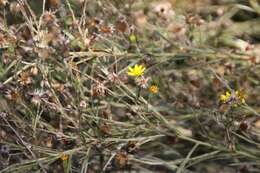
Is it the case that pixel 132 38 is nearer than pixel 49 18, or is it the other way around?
pixel 49 18

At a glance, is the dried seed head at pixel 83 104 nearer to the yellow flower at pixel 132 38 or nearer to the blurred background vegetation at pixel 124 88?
the blurred background vegetation at pixel 124 88

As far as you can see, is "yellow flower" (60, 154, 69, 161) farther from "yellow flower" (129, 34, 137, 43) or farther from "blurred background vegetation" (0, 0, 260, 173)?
"yellow flower" (129, 34, 137, 43)

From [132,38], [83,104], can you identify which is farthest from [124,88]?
[132,38]

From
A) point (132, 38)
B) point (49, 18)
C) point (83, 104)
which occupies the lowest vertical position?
point (83, 104)

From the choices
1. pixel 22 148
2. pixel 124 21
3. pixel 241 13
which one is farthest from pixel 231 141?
pixel 241 13

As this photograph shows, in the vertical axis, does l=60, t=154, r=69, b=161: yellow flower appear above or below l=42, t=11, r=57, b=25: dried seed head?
below

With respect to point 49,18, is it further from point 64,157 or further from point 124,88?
point 64,157

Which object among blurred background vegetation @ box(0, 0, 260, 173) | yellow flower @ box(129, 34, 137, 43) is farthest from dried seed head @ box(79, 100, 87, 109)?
yellow flower @ box(129, 34, 137, 43)

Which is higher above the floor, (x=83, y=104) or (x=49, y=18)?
(x=49, y=18)

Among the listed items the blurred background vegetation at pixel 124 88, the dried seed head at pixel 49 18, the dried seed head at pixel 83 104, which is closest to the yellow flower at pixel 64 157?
the blurred background vegetation at pixel 124 88

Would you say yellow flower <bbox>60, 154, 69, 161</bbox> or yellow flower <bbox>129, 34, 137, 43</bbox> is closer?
yellow flower <bbox>60, 154, 69, 161</bbox>

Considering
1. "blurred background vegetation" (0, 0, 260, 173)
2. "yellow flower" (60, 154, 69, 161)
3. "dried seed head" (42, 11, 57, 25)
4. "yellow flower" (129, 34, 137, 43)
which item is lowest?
"yellow flower" (60, 154, 69, 161)
